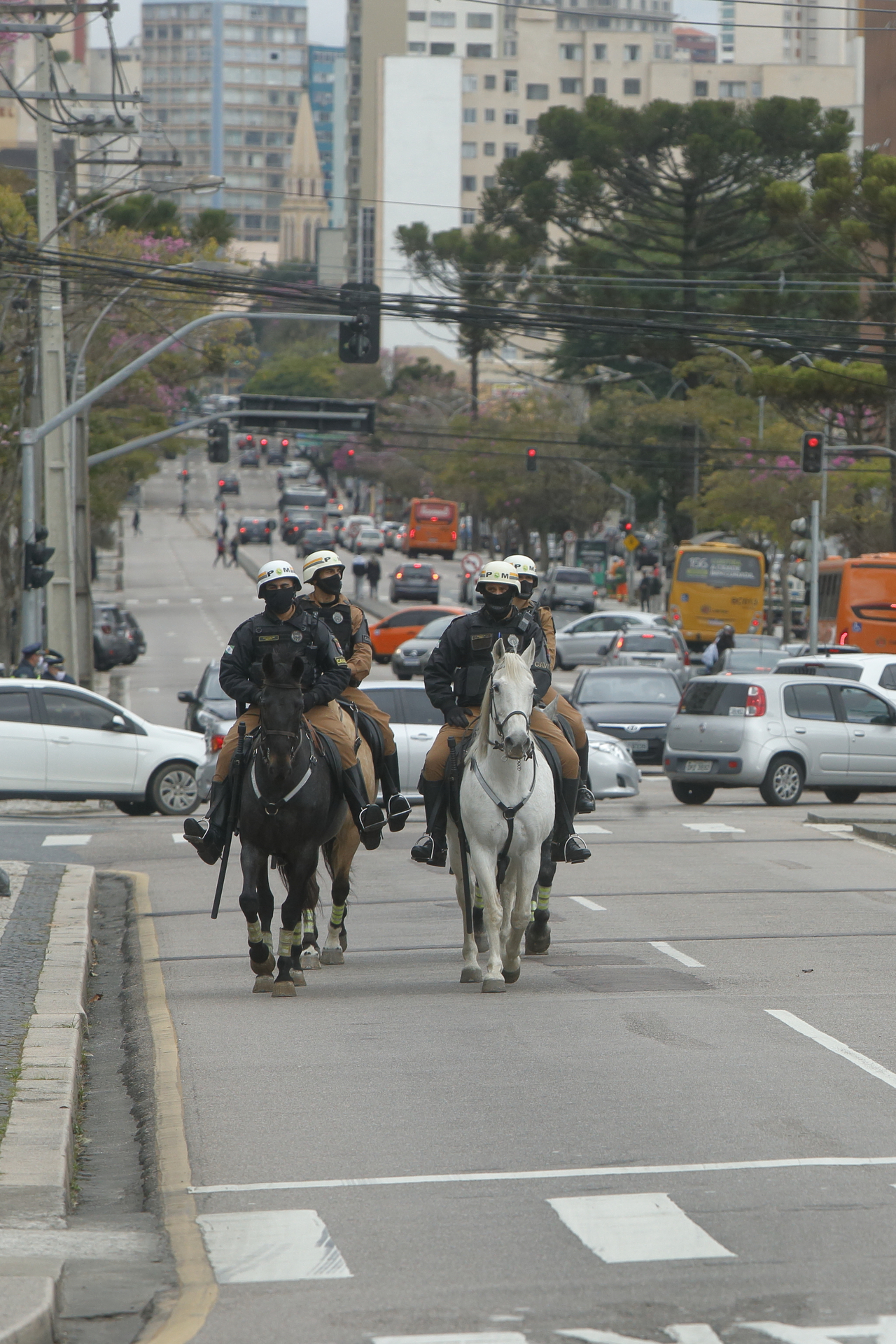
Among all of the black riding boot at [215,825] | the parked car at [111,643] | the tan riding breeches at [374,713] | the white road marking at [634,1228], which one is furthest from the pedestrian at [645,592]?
the white road marking at [634,1228]

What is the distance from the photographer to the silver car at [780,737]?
26797 mm

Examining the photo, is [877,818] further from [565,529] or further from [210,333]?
[565,529]

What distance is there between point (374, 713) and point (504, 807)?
2185 millimetres

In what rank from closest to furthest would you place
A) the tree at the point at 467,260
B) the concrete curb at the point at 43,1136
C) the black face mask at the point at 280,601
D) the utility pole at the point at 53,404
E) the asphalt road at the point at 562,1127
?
the concrete curb at the point at 43,1136 < the asphalt road at the point at 562,1127 < the black face mask at the point at 280,601 < the utility pole at the point at 53,404 < the tree at the point at 467,260

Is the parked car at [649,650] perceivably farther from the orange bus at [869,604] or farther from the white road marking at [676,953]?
the white road marking at [676,953]

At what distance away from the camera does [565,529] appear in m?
106

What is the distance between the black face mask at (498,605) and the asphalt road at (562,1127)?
7.35 feet

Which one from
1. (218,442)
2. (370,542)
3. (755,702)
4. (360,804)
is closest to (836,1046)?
(360,804)

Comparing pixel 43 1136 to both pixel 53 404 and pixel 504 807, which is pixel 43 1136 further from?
pixel 53 404

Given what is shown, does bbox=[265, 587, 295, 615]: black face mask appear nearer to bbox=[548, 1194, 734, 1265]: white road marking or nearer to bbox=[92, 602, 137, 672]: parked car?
bbox=[548, 1194, 734, 1265]: white road marking

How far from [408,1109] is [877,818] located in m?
16.6

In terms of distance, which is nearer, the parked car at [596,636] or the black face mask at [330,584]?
the black face mask at [330,584]

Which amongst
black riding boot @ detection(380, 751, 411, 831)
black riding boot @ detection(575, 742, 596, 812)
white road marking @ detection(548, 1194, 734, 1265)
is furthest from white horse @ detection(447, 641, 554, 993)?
white road marking @ detection(548, 1194, 734, 1265)

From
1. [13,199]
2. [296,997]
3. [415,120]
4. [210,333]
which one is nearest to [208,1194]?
[296,997]
